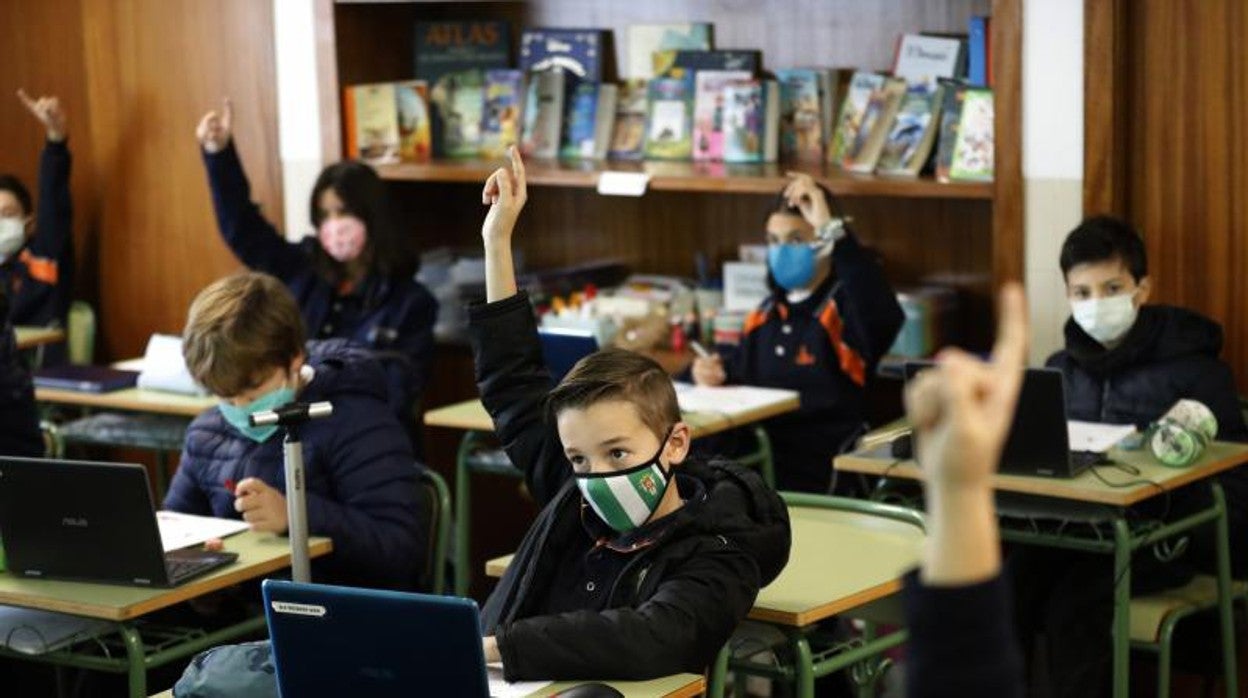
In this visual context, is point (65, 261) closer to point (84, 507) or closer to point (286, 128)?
point (286, 128)

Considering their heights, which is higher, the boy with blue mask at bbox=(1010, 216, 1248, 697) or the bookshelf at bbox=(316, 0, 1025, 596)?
the bookshelf at bbox=(316, 0, 1025, 596)

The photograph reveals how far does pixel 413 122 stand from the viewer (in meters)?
6.07

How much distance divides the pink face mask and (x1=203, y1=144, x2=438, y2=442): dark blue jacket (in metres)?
0.08

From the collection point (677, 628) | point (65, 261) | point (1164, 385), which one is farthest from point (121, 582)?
point (65, 261)

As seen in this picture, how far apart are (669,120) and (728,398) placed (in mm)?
1112

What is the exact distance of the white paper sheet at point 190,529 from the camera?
3627 millimetres

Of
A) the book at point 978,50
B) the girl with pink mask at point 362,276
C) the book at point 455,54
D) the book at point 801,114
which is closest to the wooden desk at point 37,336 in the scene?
the girl with pink mask at point 362,276

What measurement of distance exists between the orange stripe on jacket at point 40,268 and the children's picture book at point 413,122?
1220mm

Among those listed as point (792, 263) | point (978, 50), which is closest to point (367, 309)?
point (792, 263)

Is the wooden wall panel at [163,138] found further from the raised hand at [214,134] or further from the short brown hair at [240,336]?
the short brown hair at [240,336]

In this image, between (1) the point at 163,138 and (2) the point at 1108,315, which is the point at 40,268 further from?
(2) the point at 1108,315

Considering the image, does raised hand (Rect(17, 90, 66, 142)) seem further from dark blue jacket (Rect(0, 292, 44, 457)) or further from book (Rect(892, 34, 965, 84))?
book (Rect(892, 34, 965, 84))

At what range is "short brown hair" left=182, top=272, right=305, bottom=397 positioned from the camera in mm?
3645

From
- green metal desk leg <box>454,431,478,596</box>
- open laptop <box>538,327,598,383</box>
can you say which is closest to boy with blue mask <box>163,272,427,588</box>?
open laptop <box>538,327,598,383</box>
